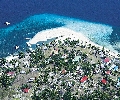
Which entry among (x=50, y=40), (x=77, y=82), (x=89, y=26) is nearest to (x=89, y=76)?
(x=77, y=82)

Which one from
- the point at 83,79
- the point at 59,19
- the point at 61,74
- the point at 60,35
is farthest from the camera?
the point at 59,19

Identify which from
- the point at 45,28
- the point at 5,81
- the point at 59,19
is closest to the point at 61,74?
the point at 5,81

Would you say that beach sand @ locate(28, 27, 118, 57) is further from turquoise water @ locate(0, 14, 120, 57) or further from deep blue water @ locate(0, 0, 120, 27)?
deep blue water @ locate(0, 0, 120, 27)

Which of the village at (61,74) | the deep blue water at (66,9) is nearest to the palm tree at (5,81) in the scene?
the village at (61,74)

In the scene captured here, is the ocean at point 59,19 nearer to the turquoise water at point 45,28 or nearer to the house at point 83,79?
the turquoise water at point 45,28

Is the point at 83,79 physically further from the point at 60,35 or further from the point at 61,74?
the point at 60,35

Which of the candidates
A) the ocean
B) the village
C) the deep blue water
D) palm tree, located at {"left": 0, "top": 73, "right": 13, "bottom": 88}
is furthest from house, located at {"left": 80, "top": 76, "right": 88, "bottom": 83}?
the deep blue water

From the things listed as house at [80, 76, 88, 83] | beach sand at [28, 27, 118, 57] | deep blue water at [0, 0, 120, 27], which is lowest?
house at [80, 76, 88, 83]

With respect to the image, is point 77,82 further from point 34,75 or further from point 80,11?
point 80,11
